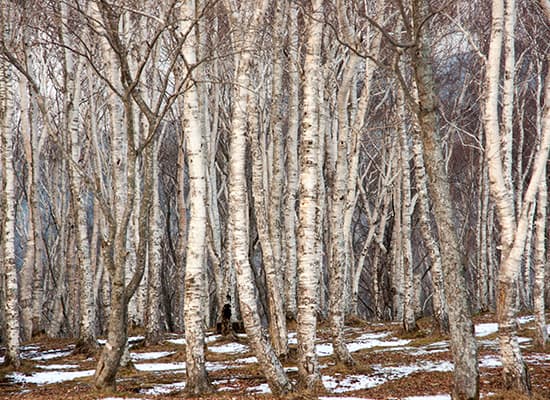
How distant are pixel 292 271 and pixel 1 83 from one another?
7.69 m

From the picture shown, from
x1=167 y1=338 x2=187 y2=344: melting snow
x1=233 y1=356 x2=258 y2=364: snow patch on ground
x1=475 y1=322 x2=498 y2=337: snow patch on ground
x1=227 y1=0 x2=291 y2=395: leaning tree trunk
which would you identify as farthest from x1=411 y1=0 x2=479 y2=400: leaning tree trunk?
x1=167 y1=338 x2=187 y2=344: melting snow

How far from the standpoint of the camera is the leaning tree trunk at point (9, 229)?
10.5 meters

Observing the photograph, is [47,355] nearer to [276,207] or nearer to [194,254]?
[276,207]

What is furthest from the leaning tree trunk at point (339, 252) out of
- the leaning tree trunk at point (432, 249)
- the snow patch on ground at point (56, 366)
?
the snow patch on ground at point (56, 366)

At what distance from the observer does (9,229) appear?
1056 cm

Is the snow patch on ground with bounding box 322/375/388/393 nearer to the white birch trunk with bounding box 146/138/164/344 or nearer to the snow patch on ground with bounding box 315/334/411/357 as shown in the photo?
the snow patch on ground with bounding box 315/334/411/357

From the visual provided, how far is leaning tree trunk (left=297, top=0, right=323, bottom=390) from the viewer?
7398 millimetres

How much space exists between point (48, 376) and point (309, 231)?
19.1 ft

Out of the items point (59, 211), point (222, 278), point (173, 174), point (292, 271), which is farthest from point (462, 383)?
point (173, 174)

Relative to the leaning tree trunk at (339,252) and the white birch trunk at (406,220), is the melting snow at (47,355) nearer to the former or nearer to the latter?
the leaning tree trunk at (339,252)

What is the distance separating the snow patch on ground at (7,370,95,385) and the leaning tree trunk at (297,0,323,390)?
455 cm

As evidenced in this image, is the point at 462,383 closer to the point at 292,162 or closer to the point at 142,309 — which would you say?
the point at 292,162

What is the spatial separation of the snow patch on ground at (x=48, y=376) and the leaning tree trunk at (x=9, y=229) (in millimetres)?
640

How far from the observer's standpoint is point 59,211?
20.3 metres
